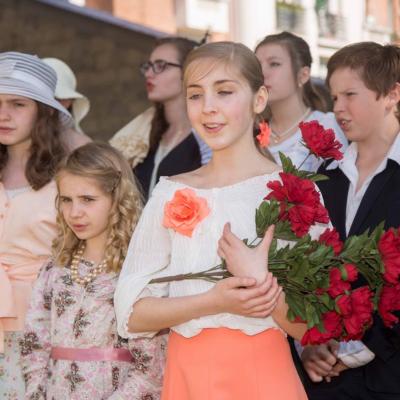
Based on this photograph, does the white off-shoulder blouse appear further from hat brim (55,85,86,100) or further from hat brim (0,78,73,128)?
hat brim (55,85,86,100)

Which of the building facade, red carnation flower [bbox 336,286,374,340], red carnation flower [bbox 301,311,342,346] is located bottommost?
red carnation flower [bbox 301,311,342,346]

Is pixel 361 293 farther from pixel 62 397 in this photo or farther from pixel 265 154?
pixel 62 397

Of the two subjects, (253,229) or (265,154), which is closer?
(253,229)

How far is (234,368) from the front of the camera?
2.62 m

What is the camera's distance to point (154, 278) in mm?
2701

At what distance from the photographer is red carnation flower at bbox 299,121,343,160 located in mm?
2701

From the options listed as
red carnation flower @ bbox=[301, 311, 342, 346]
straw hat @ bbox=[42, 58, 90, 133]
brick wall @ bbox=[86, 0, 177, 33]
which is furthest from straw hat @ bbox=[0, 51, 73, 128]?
brick wall @ bbox=[86, 0, 177, 33]

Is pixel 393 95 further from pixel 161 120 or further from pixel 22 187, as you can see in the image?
pixel 161 120

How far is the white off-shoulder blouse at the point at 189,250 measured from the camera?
2648 mm

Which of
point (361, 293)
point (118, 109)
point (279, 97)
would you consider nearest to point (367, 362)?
point (361, 293)

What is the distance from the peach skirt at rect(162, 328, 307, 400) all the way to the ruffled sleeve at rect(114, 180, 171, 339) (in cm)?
20

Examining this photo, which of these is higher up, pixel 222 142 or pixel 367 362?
pixel 222 142

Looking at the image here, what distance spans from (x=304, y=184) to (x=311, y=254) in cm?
21

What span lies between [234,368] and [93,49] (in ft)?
24.8
